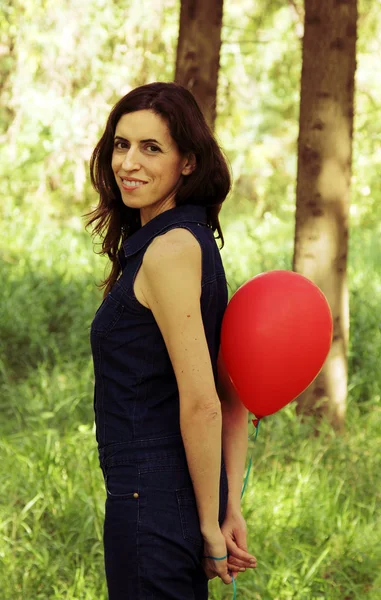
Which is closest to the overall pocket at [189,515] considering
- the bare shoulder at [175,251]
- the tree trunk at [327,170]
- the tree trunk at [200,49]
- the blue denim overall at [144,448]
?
the blue denim overall at [144,448]

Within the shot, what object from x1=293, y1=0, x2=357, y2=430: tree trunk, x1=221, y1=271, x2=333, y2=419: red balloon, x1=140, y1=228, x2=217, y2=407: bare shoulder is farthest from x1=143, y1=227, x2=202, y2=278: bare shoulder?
x1=293, y1=0, x2=357, y2=430: tree trunk

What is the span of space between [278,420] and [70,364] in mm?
1644

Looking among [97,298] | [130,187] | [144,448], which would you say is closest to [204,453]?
[144,448]

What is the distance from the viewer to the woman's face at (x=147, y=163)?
1964mm

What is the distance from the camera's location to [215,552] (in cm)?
192

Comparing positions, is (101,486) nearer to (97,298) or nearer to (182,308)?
(182,308)

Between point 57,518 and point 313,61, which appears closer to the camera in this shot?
point 57,518

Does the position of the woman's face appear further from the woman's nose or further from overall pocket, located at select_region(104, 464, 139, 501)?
overall pocket, located at select_region(104, 464, 139, 501)

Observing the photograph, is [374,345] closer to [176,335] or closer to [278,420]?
[278,420]

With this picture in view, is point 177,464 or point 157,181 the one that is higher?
point 157,181

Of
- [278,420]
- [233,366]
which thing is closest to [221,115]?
[278,420]

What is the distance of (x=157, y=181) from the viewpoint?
6.51 ft

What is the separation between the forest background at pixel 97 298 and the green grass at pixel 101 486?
0.03ft

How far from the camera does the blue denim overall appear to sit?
1858 millimetres
